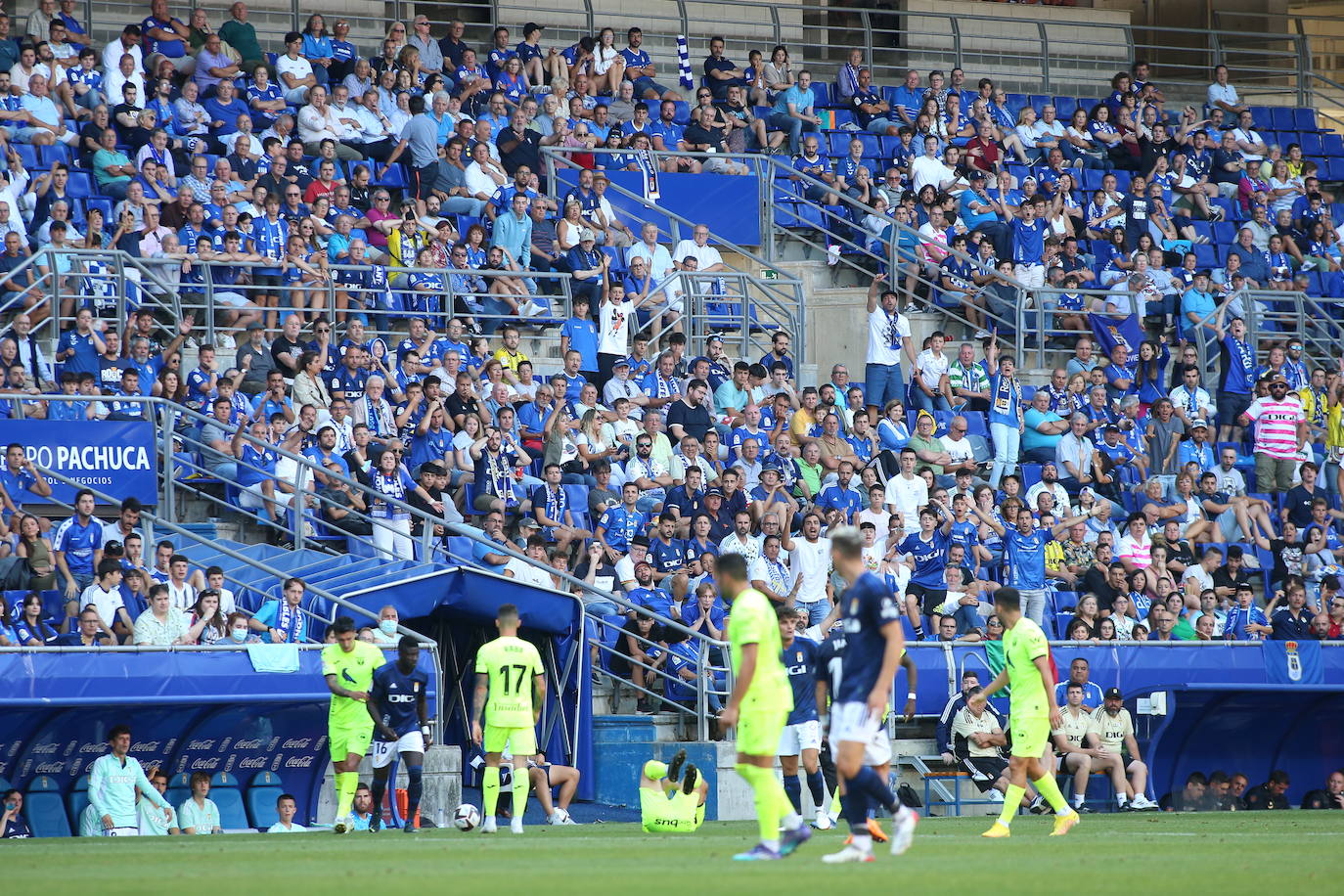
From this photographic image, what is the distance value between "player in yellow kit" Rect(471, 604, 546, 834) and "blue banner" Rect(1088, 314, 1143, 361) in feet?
42.8

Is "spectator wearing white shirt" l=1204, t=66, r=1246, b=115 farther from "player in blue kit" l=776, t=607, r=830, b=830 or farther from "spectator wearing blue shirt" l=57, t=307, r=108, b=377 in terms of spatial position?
"spectator wearing blue shirt" l=57, t=307, r=108, b=377

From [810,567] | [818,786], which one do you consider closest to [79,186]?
[810,567]

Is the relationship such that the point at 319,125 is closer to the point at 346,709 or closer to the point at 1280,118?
the point at 346,709

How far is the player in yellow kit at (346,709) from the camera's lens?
51.3 feet

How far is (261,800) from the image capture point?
57.0ft

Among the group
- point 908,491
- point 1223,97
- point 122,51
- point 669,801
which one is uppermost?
point 1223,97

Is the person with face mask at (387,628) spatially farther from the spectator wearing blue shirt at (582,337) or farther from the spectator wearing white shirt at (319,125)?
the spectator wearing white shirt at (319,125)

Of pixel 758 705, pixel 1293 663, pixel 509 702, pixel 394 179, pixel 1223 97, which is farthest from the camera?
pixel 1223 97

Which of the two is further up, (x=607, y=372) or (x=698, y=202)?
(x=698, y=202)

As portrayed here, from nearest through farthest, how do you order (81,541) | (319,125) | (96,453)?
(81,541) < (96,453) < (319,125)

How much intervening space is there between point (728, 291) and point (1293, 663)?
28.9ft

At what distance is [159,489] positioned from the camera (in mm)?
19516

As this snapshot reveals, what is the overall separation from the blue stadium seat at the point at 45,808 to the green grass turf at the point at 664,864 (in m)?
1.45

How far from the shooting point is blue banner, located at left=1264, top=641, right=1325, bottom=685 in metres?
20.5
